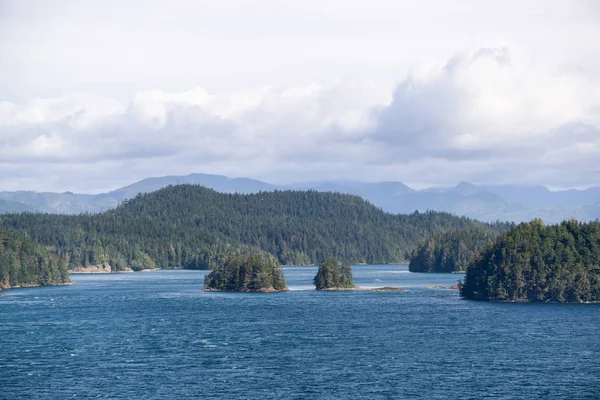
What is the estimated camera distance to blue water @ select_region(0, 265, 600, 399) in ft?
287

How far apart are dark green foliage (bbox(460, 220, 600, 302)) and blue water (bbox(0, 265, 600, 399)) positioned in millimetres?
8638

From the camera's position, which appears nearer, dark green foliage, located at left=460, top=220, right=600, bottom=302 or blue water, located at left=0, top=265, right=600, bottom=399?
blue water, located at left=0, top=265, right=600, bottom=399

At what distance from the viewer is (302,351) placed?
11219 centimetres

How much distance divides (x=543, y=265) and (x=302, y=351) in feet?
274

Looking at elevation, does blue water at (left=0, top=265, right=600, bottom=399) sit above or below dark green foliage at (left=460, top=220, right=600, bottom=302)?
below

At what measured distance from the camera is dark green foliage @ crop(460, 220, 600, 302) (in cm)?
17812

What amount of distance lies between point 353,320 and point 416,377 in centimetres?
5437

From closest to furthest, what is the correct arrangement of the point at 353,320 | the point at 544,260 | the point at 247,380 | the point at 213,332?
1. the point at 247,380
2. the point at 213,332
3. the point at 353,320
4. the point at 544,260

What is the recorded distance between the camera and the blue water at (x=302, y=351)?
87.4 metres

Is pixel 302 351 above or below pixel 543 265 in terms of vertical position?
below

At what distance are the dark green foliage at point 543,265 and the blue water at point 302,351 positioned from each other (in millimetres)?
8638

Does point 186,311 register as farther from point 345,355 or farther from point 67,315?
point 345,355

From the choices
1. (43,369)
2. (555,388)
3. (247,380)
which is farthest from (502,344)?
(43,369)

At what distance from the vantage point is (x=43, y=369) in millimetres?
98562
